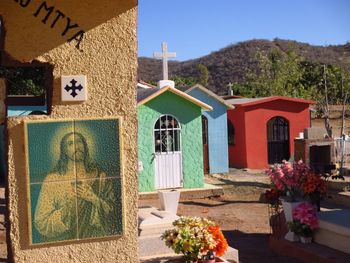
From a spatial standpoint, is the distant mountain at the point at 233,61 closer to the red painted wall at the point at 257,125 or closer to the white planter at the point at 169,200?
the red painted wall at the point at 257,125

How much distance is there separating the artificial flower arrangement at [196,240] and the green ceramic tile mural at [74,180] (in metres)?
1.32

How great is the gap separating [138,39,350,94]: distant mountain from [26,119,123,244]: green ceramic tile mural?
55225 millimetres

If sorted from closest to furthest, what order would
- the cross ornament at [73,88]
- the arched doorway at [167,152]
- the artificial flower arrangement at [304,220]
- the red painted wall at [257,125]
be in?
the cross ornament at [73,88]
the artificial flower arrangement at [304,220]
the arched doorway at [167,152]
the red painted wall at [257,125]

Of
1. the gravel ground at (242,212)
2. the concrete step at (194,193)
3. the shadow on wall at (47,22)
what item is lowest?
the gravel ground at (242,212)

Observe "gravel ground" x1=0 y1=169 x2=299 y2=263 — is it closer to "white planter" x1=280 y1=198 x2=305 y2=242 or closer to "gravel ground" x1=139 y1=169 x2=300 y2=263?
"gravel ground" x1=139 y1=169 x2=300 y2=263

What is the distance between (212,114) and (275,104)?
3.07 meters

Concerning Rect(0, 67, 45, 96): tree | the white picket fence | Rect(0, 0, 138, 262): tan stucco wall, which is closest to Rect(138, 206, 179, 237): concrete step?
Rect(0, 0, 138, 262): tan stucco wall

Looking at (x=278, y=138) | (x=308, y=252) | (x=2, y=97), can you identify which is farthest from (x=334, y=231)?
(x=278, y=138)

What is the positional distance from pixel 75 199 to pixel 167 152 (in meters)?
10.3

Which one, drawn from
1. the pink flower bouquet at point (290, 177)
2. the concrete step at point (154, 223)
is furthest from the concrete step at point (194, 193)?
the pink flower bouquet at point (290, 177)

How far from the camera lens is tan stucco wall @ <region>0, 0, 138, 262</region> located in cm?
441

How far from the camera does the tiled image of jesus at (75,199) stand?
4453mm

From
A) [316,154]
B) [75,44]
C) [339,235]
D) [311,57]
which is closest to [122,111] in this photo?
[75,44]

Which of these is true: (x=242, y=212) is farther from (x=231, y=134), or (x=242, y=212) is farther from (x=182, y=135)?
(x=231, y=134)
